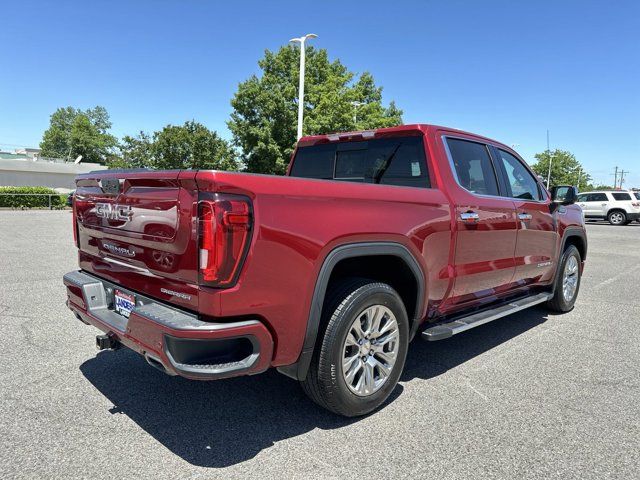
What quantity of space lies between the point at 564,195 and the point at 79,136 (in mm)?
99433

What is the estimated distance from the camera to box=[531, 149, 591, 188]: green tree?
2931 inches

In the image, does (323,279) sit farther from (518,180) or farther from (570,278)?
(570,278)

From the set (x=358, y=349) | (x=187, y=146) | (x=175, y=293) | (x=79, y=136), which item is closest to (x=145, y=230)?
(x=175, y=293)

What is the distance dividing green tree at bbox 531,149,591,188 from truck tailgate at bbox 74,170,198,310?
7856 cm

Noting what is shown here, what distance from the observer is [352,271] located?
10.7 feet

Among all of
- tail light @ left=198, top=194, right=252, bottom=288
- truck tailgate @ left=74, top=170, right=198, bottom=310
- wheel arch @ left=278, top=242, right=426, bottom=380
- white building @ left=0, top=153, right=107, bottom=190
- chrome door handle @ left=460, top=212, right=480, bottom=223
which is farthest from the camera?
white building @ left=0, top=153, right=107, bottom=190

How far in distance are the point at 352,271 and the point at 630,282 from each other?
7.44m

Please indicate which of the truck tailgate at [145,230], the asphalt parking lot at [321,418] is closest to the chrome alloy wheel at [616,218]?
the asphalt parking lot at [321,418]

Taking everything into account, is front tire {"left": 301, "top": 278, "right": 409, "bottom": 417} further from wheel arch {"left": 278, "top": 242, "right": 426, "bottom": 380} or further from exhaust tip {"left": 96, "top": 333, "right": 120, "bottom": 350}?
exhaust tip {"left": 96, "top": 333, "right": 120, "bottom": 350}

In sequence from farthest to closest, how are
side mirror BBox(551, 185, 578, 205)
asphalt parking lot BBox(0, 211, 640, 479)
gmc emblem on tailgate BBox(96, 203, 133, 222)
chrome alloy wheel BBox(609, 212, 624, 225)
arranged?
chrome alloy wheel BBox(609, 212, 624, 225) → side mirror BBox(551, 185, 578, 205) → gmc emblem on tailgate BBox(96, 203, 133, 222) → asphalt parking lot BBox(0, 211, 640, 479)

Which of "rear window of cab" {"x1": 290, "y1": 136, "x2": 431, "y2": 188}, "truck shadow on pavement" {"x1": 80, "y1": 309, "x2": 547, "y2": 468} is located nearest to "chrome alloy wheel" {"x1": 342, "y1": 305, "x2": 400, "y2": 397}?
"truck shadow on pavement" {"x1": 80, "y1": 309, "x2": 547, "y2": 468}

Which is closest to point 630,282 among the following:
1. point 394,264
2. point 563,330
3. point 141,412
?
point 563,330

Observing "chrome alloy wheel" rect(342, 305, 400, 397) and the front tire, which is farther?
"chrome alloy wheel" rect(342, 305, 400, 397)

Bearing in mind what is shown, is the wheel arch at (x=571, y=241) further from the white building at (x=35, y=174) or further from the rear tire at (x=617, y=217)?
the white building at (x=35, y=174)
